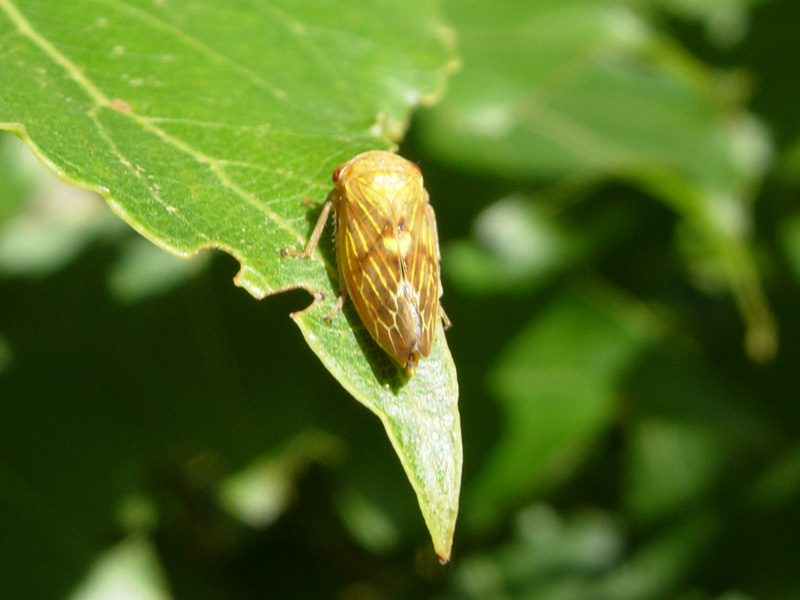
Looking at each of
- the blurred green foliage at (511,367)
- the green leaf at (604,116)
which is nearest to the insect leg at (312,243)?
the blurred green foliage at (511,367)

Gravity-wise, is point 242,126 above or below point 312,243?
above

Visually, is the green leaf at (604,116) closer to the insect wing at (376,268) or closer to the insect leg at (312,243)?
the insect wing at (376,268)

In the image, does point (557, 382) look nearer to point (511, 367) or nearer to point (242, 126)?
point (511, 367)

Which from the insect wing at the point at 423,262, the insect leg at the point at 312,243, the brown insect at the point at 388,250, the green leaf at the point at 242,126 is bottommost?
the insect wing at the point at 423,262

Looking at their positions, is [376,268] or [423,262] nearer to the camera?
[376,268]

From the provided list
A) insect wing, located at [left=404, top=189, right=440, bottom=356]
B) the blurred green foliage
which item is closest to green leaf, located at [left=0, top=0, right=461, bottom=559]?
insect wing, located at [left=404, top=189, right=440, bottom=356]

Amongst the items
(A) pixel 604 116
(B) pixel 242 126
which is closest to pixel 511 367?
(A) pixel 604 116
